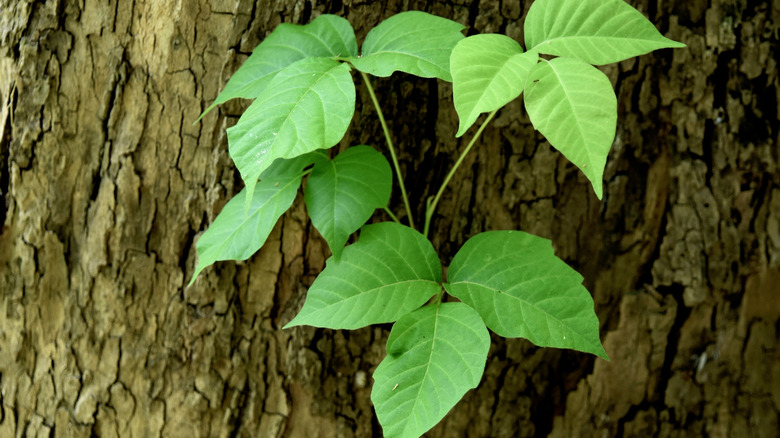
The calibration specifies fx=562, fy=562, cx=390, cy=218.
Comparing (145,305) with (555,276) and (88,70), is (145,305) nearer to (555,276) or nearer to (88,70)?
(88,70)

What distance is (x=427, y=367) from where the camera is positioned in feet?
2.93

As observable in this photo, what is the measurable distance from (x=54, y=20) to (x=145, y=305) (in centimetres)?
64

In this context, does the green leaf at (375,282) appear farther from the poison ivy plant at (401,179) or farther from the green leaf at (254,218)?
the green leaf at (254,218)

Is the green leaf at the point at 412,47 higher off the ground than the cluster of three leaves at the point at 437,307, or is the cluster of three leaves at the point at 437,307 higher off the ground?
the green leaf at the point at 412,47

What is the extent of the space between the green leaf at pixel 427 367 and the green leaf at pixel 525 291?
7cm

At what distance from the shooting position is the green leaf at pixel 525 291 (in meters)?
0.94

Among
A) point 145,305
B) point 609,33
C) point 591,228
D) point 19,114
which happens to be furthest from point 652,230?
point 19,114

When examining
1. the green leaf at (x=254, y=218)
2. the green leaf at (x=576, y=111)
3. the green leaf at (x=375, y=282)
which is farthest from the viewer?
the green leaf at (x=254, y=218)

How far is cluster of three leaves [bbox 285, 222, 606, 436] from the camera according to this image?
0.87m

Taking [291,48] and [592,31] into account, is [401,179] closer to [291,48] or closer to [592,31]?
[291,48]

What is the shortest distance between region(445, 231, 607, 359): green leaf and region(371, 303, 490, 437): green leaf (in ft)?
0.23

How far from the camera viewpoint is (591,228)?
1340 millimetres

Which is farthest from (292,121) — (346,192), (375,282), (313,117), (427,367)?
(427,367)

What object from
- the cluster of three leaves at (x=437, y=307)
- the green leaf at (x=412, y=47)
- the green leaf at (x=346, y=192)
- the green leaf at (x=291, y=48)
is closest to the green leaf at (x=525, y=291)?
the cluster of three leaves at (x=437, y=307)
